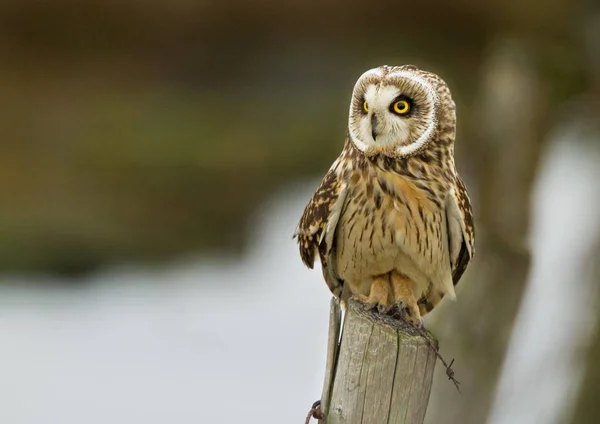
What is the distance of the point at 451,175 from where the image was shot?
293 cm

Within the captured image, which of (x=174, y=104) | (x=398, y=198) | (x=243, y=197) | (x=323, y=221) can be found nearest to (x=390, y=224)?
(x=398, y=198)

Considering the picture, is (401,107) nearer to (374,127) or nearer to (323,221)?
(374,127)

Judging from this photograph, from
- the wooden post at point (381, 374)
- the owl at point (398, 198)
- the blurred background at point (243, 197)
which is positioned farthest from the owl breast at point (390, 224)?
the blurred background at point (243, 197)

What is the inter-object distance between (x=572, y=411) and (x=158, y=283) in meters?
5.38

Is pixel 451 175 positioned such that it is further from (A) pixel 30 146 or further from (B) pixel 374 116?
(A) pixel 30 146

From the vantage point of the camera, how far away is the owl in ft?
9.20

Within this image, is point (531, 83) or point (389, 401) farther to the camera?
point (531, 83)

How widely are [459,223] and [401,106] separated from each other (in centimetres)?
41

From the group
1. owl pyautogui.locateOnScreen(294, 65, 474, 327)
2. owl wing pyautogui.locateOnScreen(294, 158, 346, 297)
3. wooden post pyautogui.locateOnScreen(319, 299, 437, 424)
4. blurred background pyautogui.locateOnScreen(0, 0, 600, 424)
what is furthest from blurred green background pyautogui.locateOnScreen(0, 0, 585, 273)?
wooden post pyautogui.locateOnScreen(319, 299, 437, 424)

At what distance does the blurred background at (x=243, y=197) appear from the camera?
4.17 meters

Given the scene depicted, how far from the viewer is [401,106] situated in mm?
2777

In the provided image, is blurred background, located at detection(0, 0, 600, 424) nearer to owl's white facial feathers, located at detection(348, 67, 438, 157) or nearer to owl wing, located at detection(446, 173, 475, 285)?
owl wing, located at detection(446, 173, 475, 285)

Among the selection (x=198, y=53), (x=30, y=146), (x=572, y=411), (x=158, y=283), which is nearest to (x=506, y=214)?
(x=572, y=411)

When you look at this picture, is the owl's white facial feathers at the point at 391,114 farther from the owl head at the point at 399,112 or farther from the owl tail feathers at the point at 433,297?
the owl tail feathers at the point at 433,297
